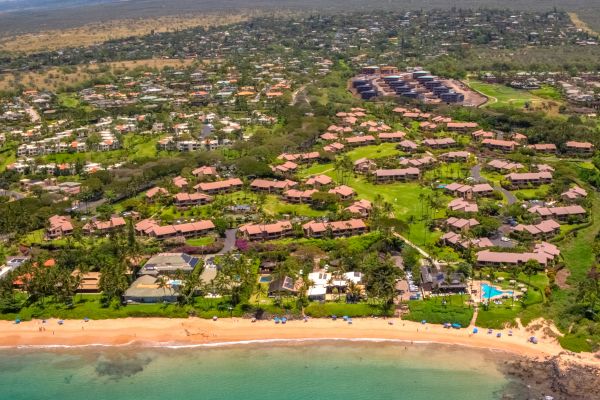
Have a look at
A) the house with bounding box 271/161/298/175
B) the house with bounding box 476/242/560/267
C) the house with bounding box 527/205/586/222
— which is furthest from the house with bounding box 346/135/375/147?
the house with bounding box 476/242/560/267

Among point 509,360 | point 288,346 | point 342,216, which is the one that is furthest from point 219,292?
point 509,360

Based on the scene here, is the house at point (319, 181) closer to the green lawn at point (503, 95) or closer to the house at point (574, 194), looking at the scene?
Result: the house at point (574, 194)

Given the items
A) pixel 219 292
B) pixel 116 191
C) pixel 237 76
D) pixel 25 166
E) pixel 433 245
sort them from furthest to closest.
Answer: pixel 237 76, pixel 25 166, pixel 116 191, pixel 433 245, pixel 219 292

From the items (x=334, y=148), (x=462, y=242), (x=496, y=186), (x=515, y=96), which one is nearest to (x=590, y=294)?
(x=462, y=242)

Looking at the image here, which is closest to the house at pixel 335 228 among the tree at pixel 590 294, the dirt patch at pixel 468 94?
the tree at pixel 590 294

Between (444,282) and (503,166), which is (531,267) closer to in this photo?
(444,282)

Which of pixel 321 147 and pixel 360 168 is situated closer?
pixel 360 168

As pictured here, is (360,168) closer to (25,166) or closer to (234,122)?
(234,122)
